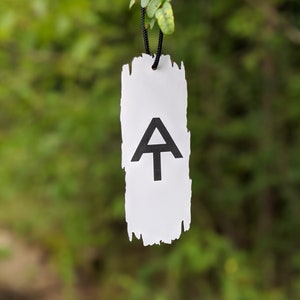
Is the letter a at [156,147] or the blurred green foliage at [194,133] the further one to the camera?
the blurred green foliage at [194,133]

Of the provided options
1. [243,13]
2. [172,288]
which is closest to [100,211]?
[172,288]

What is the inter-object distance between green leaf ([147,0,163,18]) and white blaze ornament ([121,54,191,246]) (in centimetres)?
6

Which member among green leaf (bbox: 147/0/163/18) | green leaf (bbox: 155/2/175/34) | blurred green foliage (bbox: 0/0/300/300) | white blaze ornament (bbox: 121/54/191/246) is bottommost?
white blaze ornament (bbox: 121/54/191/246)

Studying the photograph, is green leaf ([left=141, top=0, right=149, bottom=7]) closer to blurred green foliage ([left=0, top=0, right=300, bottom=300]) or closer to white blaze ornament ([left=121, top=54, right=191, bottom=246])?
white blaze ornament ([left=121, top=54, right=191, bottom=246])

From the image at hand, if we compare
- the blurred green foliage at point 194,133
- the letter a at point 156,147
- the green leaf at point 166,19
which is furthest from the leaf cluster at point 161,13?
the blurred green foliage at point 194,133

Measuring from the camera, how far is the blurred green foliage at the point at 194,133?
2.69 m

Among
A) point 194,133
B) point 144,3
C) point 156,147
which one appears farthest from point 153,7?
point 194,133

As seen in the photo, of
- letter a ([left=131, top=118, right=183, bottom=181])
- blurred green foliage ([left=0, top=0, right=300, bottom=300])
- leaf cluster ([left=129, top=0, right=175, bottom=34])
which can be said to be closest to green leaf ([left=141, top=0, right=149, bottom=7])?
leaf cluster ([left=129, top=0, right=175, bottom=34])

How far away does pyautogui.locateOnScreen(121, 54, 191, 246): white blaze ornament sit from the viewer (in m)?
0.90

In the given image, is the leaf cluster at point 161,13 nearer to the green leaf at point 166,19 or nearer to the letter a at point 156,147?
the green leaf at point 166,19

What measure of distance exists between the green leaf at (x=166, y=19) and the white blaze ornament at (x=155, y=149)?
56 mm

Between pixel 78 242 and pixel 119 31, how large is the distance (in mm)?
1392

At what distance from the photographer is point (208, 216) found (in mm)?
3449

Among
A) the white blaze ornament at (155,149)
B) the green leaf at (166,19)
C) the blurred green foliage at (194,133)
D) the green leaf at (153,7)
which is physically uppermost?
the blurred green foliage at (194,133)
